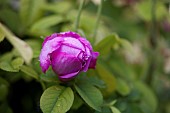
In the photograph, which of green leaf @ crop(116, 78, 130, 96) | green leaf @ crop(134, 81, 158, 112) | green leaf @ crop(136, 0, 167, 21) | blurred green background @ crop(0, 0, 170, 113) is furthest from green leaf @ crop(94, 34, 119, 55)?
green leaf @ crop(136, 0, 167, 21)

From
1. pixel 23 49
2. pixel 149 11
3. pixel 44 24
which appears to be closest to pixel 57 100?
pixel 23 49

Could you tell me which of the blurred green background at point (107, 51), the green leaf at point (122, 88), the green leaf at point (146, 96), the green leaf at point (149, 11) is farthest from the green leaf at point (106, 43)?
the green leaf at point (149, 11)

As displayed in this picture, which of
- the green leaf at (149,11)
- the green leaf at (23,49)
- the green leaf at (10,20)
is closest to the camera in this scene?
the green leaf at (23,49)

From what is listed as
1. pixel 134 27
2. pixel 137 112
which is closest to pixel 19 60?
pixel 137 112

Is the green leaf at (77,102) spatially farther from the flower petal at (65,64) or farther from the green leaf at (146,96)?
the green leaf at (146,96)

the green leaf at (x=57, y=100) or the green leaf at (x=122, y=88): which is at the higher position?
the green leaf at (x=57, y=100)

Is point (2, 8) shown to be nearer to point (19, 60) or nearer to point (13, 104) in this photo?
point (13, 104)

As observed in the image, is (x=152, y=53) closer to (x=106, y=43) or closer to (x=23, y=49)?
(x=106, y=43)
